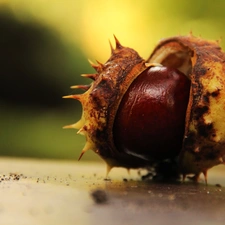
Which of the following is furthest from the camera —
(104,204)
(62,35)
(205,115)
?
(62,35)

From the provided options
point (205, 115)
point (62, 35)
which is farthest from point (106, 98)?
point (62, 35)

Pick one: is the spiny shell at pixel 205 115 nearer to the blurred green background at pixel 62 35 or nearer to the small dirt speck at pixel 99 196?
the small dirt speck at pixel 99 196

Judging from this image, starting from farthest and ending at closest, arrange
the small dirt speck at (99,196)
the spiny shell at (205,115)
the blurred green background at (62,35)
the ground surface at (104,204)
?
the blurred green background at (62,35)
the spiny shell at (205,115)
the small dirt speck at (99,196)
the ground surface at (104,204)

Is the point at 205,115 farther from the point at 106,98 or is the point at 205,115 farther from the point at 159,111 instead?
the point at 106,98

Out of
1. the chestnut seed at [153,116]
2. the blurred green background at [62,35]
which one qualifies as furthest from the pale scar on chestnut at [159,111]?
the blurred green background at [62,35]

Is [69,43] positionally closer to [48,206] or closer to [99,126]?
[99,126]

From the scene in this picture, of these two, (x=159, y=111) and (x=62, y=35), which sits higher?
(x=159, y=111)

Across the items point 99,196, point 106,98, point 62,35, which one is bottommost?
point 62,35
